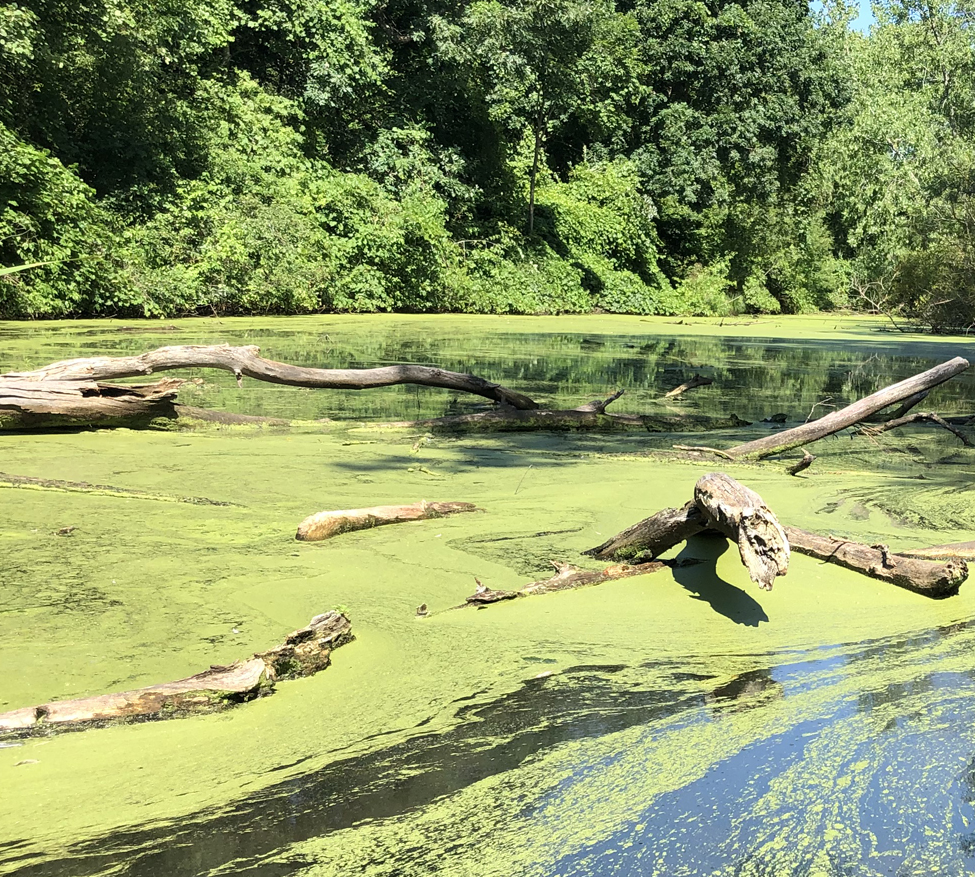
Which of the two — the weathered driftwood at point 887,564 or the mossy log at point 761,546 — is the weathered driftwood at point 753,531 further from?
the weathered driftwood at point 887,564

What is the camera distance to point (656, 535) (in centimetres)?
384

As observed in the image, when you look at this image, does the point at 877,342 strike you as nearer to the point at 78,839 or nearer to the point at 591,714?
the point at 591,714

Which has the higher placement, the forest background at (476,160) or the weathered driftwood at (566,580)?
the forest background at (476,160)

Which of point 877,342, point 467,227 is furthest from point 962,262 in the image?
point 467,227

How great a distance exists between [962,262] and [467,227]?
10.7 metres

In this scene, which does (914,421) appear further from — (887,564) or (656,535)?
(656,535)

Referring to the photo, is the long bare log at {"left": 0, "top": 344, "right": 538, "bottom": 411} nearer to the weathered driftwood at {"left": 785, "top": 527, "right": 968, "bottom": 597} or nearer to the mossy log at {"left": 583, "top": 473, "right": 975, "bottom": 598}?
the mossy log at {"left": 583, "top": 473, "right": 975, "bottom": 598}

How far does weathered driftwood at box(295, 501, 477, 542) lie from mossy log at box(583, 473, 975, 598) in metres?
0.83

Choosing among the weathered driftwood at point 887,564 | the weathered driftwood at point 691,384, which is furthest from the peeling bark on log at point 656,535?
the weathered driftwood at point 691,384

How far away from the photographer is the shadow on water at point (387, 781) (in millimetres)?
1827

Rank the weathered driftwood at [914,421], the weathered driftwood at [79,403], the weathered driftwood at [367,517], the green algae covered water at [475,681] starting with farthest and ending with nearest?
the weathered driftwood at [914,421] → the weathered driftwood at [79,403] → the weathered driftwood at [367,517] → the green algae covered water at [475,681]

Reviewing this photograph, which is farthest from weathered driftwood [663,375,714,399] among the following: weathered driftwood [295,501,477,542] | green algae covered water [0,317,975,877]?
weathered driftwood [295,501,477,542]

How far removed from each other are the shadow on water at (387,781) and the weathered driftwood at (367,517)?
1.65 metres

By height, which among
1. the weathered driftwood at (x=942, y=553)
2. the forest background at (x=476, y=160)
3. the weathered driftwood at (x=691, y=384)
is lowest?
the weathered driftwood at (x=942, y=553)
